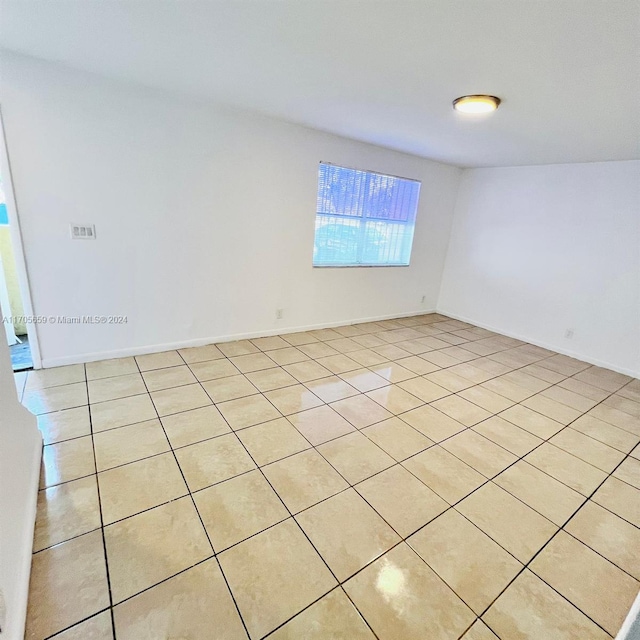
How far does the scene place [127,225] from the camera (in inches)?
108

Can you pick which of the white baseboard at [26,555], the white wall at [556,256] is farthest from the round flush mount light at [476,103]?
the white baseboard at [26,555]

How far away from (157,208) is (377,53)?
2.08 m

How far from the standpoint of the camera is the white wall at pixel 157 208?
93.8 inches

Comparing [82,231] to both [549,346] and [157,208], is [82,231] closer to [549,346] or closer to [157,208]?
[157,208]

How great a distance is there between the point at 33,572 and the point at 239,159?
3.11 meters

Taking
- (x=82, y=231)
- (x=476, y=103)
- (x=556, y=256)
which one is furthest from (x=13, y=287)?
(x=556, y=256)

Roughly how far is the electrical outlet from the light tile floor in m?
1.06

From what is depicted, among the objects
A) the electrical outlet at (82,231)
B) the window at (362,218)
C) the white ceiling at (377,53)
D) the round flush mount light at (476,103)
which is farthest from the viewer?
the window at (362,218)

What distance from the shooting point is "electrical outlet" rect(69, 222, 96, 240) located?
256 centimetres

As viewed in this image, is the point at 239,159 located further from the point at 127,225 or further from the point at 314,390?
the point at 314,390

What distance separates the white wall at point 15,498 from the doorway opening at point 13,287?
358 mm

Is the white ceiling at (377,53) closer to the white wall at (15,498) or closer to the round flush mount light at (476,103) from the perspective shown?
the round flush mount light at (476,103)

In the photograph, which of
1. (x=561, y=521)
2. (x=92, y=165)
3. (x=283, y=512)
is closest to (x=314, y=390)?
(x=283, y=512)

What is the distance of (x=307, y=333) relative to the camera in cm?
404
